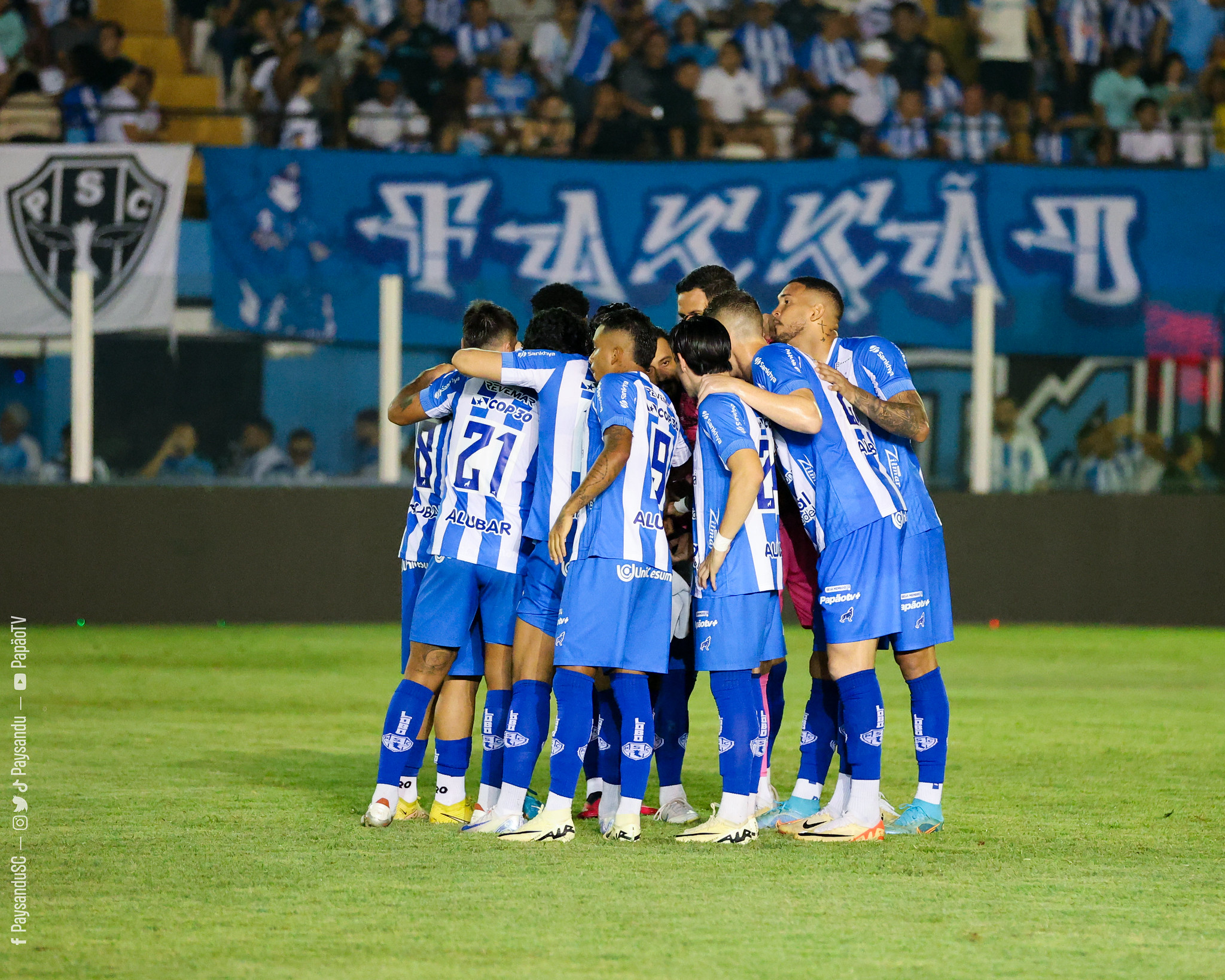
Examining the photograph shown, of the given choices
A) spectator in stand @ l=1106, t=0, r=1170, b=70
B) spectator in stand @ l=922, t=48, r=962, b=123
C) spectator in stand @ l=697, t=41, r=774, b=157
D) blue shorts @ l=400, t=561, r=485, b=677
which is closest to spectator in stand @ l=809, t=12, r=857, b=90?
spectator in stand @ l=697, t=41, r=774, b=157

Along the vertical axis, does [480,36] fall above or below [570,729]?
above

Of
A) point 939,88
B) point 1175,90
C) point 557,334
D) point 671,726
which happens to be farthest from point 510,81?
point 671,726

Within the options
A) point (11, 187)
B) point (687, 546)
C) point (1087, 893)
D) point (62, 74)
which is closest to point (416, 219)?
point (11, 187)

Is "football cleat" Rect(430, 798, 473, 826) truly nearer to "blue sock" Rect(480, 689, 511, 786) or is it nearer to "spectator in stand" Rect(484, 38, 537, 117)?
"blue sock" Rect(480, 689, 511, 786)

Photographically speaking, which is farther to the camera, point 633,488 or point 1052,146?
point 1052,146

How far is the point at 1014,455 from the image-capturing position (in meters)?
13.2

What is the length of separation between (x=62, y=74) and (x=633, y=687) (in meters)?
11.6

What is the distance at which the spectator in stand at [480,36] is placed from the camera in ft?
52.0

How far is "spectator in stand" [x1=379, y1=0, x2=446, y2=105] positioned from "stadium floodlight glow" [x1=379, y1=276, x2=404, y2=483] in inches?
124

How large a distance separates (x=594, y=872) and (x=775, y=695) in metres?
1.56

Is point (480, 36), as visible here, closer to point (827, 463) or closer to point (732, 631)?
point (827, 463)

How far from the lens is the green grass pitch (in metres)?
3.93

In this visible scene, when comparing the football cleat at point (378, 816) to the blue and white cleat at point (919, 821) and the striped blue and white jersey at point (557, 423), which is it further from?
the blue and white cleat at point (919, 821)

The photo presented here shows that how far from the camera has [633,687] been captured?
5.41 metres
